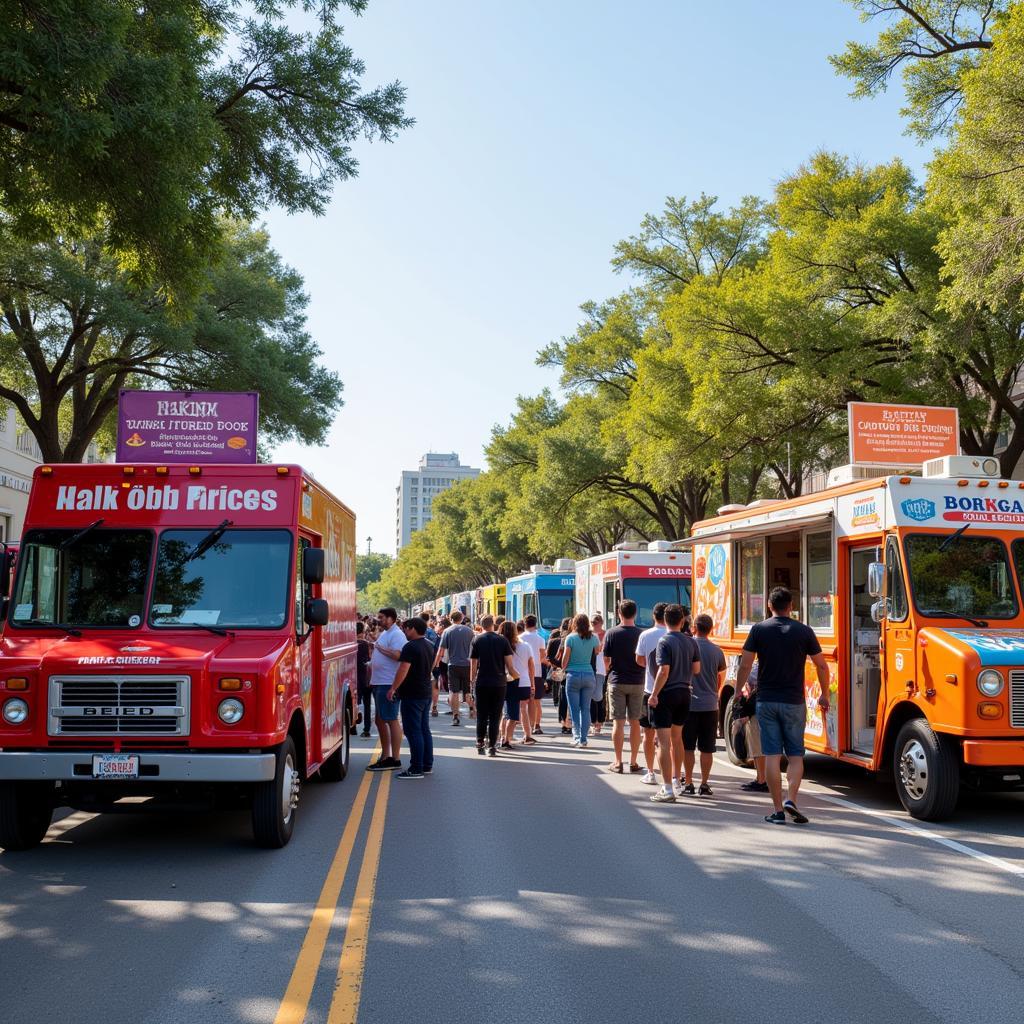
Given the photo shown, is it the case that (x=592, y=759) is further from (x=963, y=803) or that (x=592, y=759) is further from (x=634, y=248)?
(x=634, y=248)

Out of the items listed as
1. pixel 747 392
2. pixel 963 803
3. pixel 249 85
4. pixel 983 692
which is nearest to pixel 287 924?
pixel 983 692

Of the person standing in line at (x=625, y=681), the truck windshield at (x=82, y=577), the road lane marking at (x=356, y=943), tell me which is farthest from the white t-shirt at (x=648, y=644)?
the truck windshield at (x=82, y=577)

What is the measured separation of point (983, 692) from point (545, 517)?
32.2m

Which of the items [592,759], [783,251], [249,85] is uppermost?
[783,251]

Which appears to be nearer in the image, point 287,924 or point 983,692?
point 287,924

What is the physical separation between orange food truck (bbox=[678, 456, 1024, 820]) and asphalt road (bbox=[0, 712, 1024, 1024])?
621 millimetres

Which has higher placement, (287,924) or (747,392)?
(747,392)

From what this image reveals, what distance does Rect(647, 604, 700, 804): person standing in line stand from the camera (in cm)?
1045

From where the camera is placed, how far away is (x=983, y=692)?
9016mm

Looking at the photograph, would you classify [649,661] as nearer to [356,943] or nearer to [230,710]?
[230,710]

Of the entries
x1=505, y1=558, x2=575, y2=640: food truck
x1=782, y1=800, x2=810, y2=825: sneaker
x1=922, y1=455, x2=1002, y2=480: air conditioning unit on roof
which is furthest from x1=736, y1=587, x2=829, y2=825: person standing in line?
x1=505, y1=558, x2=575, y2=640: food truck

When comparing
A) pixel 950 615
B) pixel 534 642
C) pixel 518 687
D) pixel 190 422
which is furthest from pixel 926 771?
pixel 190 422

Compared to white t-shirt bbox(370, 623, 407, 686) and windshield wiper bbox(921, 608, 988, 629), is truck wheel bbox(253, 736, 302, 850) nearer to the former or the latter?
white t-shirt bbox(370, 623, 407, 686)

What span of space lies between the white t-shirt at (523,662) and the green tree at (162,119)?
6.72m
